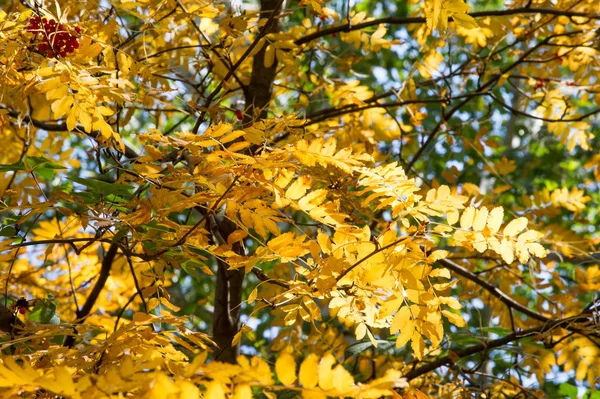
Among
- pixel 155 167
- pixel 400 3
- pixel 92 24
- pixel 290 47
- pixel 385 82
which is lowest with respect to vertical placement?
pixel 155 167

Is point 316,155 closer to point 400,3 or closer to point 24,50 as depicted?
point 24,50

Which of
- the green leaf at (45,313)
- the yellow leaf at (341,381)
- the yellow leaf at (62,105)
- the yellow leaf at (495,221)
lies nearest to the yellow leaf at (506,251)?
the yellow leaf at (495,221)

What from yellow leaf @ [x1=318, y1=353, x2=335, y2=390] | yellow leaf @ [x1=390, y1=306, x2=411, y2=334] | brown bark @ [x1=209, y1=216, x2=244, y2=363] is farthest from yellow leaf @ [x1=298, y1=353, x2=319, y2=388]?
brown bark @ [x1=209, y1=216, x2=244, y2=363]

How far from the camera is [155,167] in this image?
1.39 metres

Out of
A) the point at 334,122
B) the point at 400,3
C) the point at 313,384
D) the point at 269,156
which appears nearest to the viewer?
the point at 313,384

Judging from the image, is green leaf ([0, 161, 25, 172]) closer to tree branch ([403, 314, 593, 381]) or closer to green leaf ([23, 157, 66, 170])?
green leaf ([23, 157, 66, 170])

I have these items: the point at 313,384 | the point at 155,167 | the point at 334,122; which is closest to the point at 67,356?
the point at 155,167

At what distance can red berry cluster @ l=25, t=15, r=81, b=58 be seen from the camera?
1.48 metres

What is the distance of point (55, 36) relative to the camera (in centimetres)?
150

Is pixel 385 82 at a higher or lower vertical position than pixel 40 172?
higher

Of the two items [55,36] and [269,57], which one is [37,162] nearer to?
[55,36]

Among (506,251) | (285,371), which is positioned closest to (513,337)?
(506,251)

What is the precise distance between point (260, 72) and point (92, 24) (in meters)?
0.73

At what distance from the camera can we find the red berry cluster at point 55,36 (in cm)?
148
